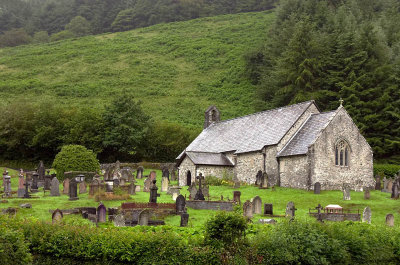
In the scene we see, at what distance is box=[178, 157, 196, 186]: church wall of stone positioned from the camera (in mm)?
37375

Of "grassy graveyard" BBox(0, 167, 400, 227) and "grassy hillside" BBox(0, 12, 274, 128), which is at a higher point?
"grassy hillside" BBox(0, 12, 274, 128)

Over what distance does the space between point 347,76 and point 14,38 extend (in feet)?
302

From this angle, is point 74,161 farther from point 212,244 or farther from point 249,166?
point 212,244

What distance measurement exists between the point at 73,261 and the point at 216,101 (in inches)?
2313

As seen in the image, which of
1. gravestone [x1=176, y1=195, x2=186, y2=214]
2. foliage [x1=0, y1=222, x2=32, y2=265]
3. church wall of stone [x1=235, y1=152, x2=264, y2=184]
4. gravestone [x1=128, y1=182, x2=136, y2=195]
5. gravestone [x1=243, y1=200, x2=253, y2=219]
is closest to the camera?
foliage [x1=0, y1=222, x2=32, y2=265]

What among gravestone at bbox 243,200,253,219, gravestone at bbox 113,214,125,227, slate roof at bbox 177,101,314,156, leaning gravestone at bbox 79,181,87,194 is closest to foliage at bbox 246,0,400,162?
slate roof at bbox 177,101,314,156

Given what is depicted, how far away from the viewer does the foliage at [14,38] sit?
4651 inches

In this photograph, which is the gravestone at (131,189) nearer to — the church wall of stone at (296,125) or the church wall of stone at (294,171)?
the church wall of stone at (294,171)

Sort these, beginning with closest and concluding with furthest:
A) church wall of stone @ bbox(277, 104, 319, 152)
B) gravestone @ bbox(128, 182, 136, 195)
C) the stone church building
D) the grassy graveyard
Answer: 1. the grassy graveyard
2. gravestone @ bbox(128, 182, 136, 195)
3. the stone church building
4. church wall of stone @ bbox(277, 104, 319, 152)

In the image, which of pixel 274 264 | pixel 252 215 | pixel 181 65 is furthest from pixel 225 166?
pixel 181 65

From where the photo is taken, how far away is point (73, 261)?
14.3 metres

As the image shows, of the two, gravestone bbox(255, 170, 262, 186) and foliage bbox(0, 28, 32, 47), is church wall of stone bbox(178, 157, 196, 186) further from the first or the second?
foliage bbox(0, 28, 32, 47)

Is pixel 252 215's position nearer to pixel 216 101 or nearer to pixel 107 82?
pixel 216 101

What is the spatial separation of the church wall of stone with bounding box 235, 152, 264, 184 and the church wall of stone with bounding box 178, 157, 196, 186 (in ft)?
11.8
